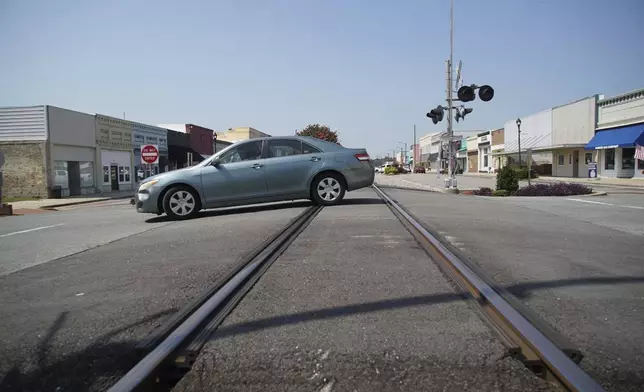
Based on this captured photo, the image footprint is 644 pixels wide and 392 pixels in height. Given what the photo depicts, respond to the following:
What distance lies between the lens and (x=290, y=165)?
33.4 feet

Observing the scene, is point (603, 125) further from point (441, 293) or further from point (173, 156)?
point (441, 293)

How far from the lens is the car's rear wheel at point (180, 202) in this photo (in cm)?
978

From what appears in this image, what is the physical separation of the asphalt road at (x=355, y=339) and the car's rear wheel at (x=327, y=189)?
5.72 meters

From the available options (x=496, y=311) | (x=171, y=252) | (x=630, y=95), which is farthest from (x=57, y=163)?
(x=630, y=95)

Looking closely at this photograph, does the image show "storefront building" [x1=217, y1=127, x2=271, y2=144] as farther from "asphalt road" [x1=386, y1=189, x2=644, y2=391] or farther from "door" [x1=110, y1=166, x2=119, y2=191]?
"asphalt road" [x1=386, y1=189, x2=644, y2=391]

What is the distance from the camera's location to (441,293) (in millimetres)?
3881

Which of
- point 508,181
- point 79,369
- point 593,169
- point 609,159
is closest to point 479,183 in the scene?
point 593,169

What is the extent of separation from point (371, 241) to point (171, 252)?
8.26 ft

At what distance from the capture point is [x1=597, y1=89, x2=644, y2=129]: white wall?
113ft

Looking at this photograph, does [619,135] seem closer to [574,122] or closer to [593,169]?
[593,169]

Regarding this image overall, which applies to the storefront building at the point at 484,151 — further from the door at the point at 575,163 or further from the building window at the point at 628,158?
the building window at the point at 628,158

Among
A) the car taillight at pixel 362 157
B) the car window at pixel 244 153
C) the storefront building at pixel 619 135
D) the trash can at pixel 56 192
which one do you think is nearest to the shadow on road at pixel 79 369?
the car window at pixel 244 153

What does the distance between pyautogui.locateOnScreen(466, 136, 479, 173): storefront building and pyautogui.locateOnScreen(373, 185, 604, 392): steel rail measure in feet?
261

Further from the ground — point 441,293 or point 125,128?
point 125,128
